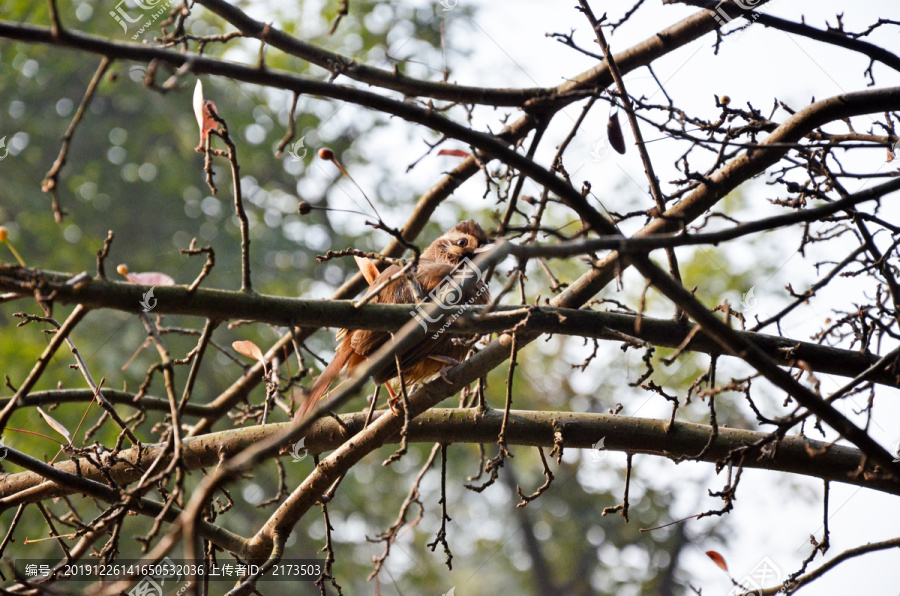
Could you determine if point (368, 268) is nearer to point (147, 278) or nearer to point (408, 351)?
point (408, 351)

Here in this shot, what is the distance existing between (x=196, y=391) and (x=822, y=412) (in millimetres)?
9857

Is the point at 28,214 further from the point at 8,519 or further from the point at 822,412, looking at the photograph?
the point at 822,412

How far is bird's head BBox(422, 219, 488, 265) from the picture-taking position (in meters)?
4.34

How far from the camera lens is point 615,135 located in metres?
2.30

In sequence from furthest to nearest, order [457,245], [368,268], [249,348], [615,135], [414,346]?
[457,245], [414,346], [368,268], [249,348], [615,135]

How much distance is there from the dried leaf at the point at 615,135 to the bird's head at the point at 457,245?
196 centimetres

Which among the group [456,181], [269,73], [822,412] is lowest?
[822,412]

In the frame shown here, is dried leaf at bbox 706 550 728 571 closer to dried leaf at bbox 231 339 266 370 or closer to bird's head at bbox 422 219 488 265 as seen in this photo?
dried leaf at bbox 231 339 266 370

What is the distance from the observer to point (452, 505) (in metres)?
14.1

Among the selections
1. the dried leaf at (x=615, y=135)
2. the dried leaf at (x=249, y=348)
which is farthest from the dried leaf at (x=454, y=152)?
the dried leaf at (x=249, y=348)

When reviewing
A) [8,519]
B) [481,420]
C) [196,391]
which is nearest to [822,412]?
[481,420]

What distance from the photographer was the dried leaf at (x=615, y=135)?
2275 mm

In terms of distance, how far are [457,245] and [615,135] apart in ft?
7.27

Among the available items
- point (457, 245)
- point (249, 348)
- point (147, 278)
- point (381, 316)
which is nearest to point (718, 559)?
point (381, 316)
